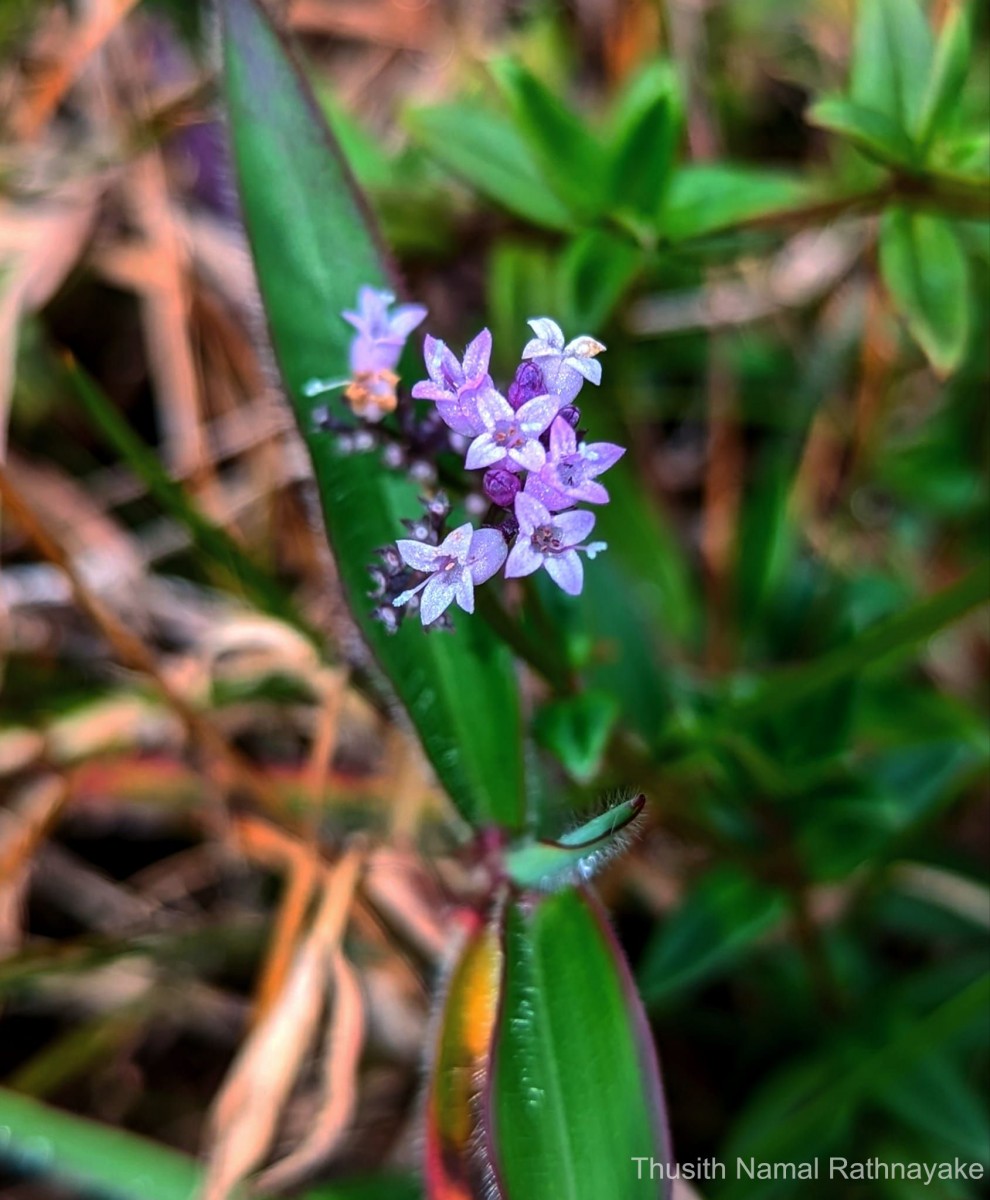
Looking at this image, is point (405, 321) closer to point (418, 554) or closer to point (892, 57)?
point (418, 554)

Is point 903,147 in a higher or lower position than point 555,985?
higher

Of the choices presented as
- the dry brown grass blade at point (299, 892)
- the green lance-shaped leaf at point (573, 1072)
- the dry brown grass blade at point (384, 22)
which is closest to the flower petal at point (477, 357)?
the green lance-shaped leaf at point (573, 1072)

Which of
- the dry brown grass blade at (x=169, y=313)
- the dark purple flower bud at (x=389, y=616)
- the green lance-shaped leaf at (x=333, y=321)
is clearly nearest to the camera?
the dark purple flower bud at (x=389, y=616)

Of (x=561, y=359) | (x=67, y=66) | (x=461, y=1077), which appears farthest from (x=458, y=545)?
(x=67, y=66)

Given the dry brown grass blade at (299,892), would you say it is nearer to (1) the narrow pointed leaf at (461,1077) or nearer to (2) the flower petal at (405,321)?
(1) the narrow pointed leaf at (461,1077)

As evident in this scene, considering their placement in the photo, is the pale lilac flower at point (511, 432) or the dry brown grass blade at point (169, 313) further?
the dry brown grass blade at point (169, 313)

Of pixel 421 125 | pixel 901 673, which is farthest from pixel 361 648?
pixel 901 673

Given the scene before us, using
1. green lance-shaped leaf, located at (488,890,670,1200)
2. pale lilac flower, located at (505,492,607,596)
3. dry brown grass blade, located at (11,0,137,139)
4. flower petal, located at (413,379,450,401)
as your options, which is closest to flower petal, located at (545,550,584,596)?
pale lilac flower, located at (505,492,607,596)

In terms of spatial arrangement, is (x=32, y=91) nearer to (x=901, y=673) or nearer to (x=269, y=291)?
(x=269, y=291)
